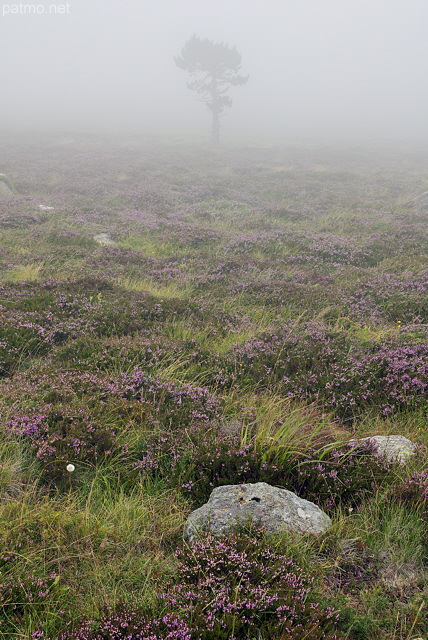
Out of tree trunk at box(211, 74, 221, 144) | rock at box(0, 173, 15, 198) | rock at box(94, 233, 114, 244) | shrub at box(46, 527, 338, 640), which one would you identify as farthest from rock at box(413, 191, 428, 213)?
tree trunk at box(211, 74, 221, 144)

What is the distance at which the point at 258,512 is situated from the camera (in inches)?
112

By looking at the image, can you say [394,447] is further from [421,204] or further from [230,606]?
[421,204]

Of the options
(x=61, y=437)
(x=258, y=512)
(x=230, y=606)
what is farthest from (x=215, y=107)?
(x=230, y=606)

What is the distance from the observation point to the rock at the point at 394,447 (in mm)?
3553

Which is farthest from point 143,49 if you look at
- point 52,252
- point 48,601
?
point 48,601

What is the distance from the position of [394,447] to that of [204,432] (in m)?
2.12

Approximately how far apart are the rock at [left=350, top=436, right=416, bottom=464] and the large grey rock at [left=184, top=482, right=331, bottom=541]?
1120 mm

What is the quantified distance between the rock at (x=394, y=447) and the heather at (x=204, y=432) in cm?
10

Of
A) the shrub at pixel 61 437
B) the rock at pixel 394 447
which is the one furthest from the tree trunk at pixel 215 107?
the rock at pixel 394 447

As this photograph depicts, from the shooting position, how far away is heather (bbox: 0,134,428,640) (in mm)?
2180

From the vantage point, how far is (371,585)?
2418 millimetres

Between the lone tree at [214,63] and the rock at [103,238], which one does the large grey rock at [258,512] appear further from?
the lone tree at [214,63]

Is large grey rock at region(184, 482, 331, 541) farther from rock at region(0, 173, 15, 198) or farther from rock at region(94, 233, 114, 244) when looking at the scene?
rock at region(0, 173, 15, 198)

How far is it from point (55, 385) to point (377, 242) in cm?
1238
